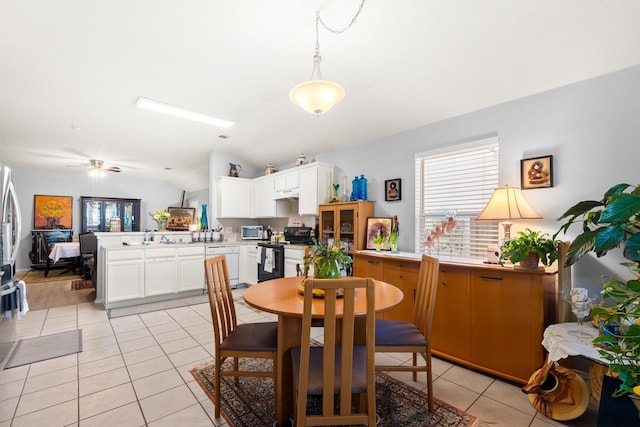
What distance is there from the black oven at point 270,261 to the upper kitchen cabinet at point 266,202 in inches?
28.9

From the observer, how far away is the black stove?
4675 millimetres

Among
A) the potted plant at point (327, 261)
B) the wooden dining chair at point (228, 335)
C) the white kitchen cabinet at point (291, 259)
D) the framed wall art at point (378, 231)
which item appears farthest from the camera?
the white kitchen cabinet at point (291, 259)

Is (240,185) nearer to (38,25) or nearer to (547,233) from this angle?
(38,25)

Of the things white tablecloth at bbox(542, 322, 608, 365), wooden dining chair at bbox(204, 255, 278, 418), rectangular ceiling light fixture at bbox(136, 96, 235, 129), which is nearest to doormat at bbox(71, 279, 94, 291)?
rectangular ceiling light fixture at bbox(136, 96, 235, 129)

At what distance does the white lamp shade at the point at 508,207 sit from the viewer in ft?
8.18

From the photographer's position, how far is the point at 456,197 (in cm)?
326

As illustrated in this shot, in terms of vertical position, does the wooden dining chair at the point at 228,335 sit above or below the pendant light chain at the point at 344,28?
below

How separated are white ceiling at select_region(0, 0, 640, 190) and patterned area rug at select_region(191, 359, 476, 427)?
268 cm

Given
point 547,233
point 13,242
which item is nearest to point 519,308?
point 547,233

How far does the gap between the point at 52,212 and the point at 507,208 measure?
391 inches

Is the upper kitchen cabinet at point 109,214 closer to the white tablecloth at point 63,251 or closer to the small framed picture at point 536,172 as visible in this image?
the white tablecloth at point 63,251

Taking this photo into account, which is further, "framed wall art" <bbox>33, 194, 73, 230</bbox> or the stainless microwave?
"framed wall art" <bbox>33, 194, 73, 230</bbox>

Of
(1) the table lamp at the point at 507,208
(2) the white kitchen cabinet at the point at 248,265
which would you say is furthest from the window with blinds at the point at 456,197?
(2) the white kitchen cabinet at the point at 248,265

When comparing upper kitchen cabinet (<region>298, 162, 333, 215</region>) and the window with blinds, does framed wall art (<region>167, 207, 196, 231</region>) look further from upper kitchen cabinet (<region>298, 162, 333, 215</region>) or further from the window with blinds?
the window with blinds
